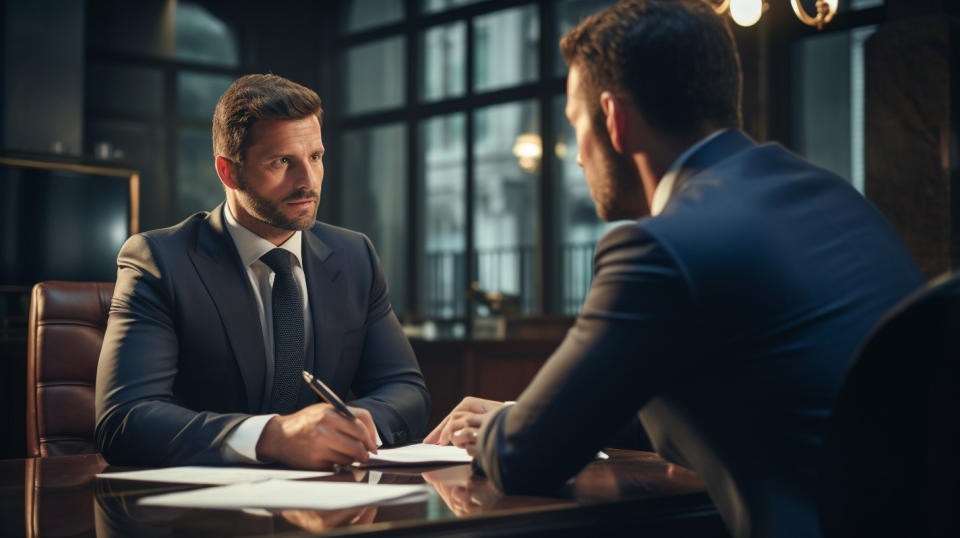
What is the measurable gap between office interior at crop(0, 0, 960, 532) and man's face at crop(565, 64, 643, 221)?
3.26 m

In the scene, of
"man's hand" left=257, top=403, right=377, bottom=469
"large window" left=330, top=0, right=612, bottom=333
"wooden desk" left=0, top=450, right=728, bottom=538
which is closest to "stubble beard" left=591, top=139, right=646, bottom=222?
"wooden desk" left=0, top=450, right=728, bottom=538

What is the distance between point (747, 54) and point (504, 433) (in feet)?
15.3

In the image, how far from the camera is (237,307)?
1.71 m

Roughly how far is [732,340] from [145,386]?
1.00m

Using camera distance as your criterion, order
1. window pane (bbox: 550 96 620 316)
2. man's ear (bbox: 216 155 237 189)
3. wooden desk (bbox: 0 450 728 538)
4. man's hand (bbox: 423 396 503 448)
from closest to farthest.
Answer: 1. wooden desk (bbox: 0 450 728 538)
2. man's hand (bbox: 423 396 503 448)
3. man's ear (bbox: 216 155 237 189)
4. window pane (bbox: 550 96 620 316)

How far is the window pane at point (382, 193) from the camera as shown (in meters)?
8.08

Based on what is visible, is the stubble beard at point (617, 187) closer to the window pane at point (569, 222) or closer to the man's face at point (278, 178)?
the man's face at point (278, 178)

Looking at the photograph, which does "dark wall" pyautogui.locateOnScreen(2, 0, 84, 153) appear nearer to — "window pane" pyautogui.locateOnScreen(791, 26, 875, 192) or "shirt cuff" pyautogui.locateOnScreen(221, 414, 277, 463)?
"window pane" pyautogui.locateOnScreen(791, 26, 875, 192)

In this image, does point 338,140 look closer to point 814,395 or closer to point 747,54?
point 747,54

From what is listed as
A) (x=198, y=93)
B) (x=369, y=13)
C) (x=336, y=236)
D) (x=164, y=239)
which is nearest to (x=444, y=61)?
(x=369, y=13)

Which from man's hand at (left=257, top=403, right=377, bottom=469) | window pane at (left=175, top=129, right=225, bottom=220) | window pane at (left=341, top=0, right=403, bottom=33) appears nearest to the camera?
man's hand at (left=257, top=403, right=377, bottom=469)

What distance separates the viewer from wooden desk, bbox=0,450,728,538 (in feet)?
2.98

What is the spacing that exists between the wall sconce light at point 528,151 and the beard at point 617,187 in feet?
19.2

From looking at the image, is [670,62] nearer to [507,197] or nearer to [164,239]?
[164,239]
